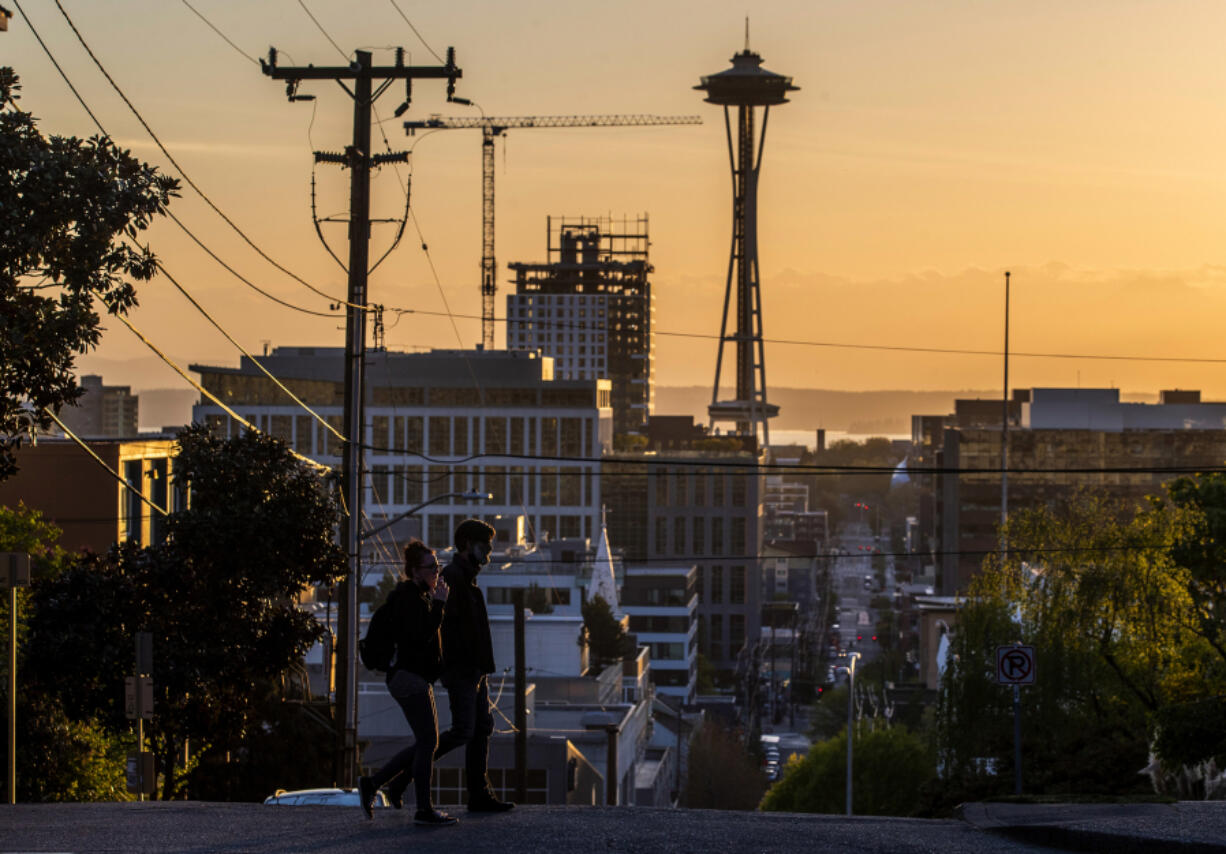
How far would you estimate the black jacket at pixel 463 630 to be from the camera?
436 inches

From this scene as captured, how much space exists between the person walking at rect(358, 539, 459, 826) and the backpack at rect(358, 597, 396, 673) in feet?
0.14

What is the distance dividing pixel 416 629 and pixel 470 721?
2.51 feet

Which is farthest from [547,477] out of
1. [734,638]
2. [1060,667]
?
[1060,667]

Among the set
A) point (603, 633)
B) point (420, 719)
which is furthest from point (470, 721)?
point (603, 633)

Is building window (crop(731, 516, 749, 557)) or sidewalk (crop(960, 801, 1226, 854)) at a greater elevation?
sidewalk (crop(960, 801, 1226, 854))

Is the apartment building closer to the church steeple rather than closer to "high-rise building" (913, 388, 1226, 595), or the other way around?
the church steeple

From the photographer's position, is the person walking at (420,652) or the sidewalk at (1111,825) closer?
the sidewalk at (1111,825)

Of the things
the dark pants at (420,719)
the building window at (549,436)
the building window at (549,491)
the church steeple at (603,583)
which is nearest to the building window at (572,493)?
the building window at (549,491)

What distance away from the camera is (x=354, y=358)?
2355 centimetres

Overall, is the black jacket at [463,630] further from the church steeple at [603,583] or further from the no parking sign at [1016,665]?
the church steeple at [603,583]

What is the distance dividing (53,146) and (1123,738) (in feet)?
82.9

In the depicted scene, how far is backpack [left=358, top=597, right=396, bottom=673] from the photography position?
1103 cm

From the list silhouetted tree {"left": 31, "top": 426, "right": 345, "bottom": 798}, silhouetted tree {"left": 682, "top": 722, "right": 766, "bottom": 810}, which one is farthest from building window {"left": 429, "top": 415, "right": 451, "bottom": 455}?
silhouetted tree {"left": 31, "top": 426, "right": 345, "bottom": 798}

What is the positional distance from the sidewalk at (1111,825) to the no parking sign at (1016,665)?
1010 centimetres
